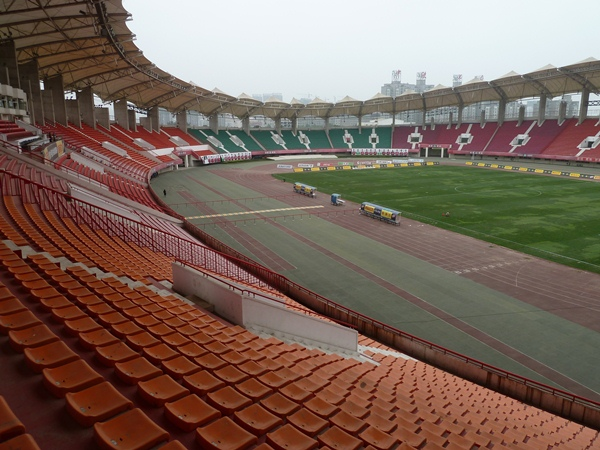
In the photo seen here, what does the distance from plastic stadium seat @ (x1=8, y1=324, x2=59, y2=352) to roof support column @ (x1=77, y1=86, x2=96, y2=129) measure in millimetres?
57434

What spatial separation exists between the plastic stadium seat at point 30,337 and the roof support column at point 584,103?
85006 millimetres

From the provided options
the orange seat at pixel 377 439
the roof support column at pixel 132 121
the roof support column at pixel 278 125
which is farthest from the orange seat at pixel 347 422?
the roof support column at pixel 278 125

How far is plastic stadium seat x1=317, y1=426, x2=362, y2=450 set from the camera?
16.2 ft

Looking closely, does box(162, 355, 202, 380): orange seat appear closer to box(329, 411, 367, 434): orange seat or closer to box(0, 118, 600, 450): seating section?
box(0, 118, 600, 450): seating section

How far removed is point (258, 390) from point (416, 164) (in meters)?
74.0

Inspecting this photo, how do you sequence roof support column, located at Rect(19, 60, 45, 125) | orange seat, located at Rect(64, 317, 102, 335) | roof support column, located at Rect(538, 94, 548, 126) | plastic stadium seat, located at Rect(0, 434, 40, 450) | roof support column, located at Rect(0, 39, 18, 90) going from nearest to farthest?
plastic stadium seat, located at Rect(0, 434, 40, 450)
orange seat, located at Rect(64, 317, 102, 335)
roof support column, located at Rect(0, 39, 18, 90)
roof support column, located at Rect(19, 60, 45, 125)
roof support column, located at Rect(538, 94, 548, 126)

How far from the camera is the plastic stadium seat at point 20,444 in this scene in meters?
3.38

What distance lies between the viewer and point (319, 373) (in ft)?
27.5

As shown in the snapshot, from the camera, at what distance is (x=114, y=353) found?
221 inches

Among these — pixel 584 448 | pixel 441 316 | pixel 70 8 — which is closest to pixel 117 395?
pixel 584 448

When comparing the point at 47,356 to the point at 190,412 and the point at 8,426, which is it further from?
the point at 190,412

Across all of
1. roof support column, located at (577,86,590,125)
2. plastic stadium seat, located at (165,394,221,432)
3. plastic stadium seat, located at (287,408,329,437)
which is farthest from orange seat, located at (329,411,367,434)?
roof support column, located at (577,86,590,125)

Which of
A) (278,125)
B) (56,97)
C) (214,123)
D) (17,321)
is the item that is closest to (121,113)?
(56,97)

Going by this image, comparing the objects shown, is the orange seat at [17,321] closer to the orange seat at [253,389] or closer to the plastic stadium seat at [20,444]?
the plastic stadium seat at [20,444]
